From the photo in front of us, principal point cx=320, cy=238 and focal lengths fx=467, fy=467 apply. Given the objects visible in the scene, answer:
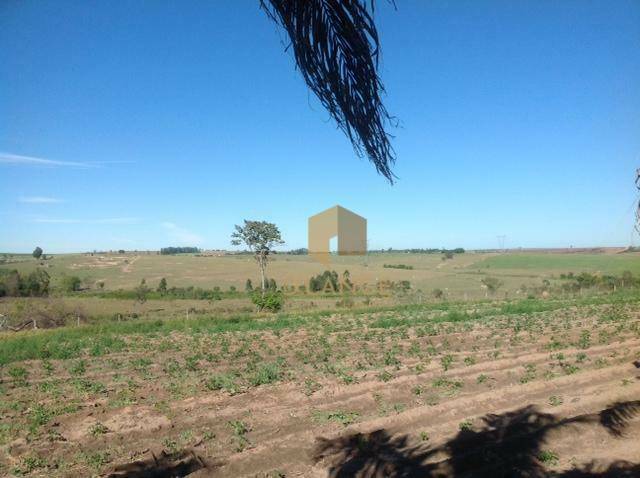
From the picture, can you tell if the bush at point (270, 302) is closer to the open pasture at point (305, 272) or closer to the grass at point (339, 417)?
the open pasture at point (305, 272)

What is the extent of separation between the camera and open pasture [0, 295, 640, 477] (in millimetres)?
4957

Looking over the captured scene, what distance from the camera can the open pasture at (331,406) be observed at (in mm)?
4957

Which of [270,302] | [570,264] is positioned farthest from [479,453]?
[570,264]

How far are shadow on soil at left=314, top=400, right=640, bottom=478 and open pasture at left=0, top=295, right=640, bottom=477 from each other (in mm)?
22

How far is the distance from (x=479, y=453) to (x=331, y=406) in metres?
3.08

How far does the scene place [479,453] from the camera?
15.3 feet

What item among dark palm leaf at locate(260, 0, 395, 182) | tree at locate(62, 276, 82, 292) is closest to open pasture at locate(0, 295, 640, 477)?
dark palm leaf at locate(260, 0, 395, 182)

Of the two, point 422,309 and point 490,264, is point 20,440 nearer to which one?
point 422,309

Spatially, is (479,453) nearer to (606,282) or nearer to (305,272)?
(606,282)

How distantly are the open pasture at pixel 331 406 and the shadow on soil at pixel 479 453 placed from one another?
0.02m

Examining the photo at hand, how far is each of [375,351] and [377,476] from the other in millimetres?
7682

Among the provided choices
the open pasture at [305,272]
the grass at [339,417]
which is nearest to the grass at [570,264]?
the open pasture at [305,272]

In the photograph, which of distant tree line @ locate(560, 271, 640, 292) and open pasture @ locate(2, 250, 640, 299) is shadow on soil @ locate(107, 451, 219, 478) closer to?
open pasture @ locate(2, 250, 640, 299)

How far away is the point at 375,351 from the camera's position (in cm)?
1214
